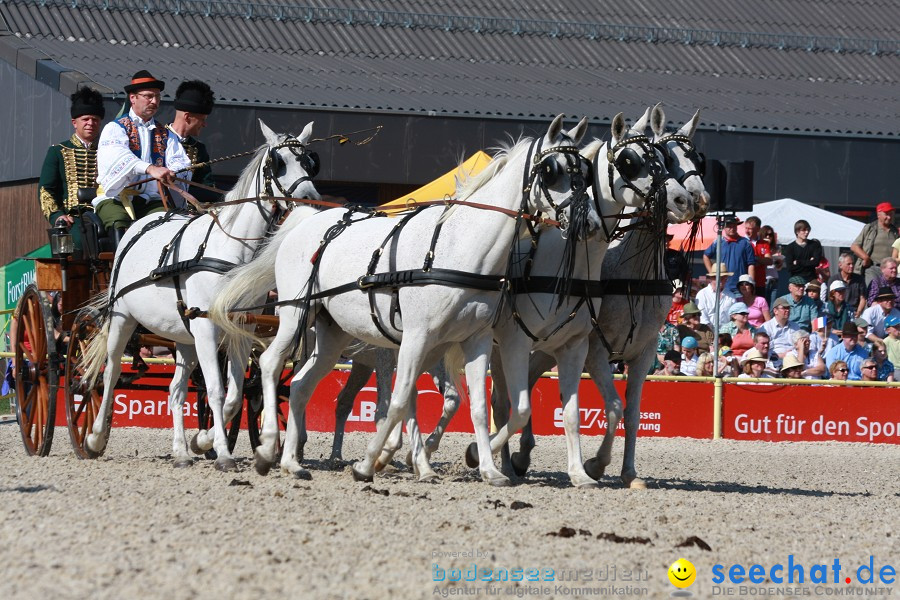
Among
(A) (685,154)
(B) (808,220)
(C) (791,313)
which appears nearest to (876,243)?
(B) (808,220)

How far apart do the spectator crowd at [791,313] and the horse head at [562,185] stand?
652 cm

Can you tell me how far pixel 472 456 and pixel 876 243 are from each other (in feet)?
31.4

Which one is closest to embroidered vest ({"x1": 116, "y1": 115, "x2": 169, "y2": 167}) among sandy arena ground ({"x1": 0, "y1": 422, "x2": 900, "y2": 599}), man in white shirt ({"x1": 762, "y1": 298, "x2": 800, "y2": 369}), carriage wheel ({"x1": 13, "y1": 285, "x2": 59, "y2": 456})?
carriage wheel ({"x1": 13, "y1": 285, "x2": 59, "y2": 456})

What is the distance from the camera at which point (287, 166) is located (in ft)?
32.0

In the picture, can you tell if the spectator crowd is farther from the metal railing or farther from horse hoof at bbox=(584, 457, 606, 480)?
the metal railing

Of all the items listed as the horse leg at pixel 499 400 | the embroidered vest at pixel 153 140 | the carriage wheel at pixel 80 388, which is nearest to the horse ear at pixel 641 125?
the horse leg at pixel 499 400

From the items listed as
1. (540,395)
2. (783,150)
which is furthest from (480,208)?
(783,150)

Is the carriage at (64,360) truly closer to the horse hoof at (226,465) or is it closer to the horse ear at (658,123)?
the horse hoof at (226,465)

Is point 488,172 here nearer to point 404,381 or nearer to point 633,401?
point 404,381

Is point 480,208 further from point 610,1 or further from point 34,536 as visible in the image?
point 610,1

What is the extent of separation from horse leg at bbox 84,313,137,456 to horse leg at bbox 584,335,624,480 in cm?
331

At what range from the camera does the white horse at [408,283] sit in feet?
27.6

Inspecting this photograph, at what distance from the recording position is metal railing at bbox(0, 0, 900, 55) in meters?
23.2

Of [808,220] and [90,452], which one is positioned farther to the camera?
Answer: [808,220]
